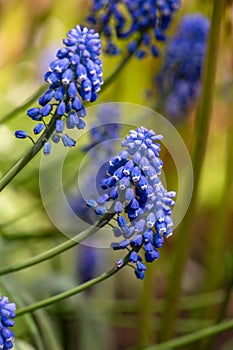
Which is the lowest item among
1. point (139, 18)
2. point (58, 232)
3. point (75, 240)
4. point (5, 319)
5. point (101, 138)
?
point (5, 319)

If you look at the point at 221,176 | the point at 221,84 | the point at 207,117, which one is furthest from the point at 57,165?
the point at 221,176

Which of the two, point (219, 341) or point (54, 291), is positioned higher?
point (219, 341)

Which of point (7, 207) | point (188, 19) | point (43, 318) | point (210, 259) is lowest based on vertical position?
point (43, 318)

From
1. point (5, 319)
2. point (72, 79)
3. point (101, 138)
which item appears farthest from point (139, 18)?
point (5, 319)

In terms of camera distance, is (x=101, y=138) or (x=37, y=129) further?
(x=101, y=138)

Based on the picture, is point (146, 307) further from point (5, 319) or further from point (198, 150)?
point (5, 319)

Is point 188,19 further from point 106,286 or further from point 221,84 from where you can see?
point 106,286

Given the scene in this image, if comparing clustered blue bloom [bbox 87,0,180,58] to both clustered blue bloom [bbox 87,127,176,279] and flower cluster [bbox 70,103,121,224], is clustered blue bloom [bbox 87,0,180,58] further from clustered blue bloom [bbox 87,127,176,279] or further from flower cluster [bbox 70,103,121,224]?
clustered blue bloom [bbox 87,127,176,279]
